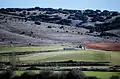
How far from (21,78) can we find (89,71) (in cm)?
1264

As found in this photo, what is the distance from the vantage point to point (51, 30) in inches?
6329

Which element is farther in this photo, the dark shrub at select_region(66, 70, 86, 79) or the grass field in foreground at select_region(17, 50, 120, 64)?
the grass field in foreground at select_region(17, 50, 120, 64)

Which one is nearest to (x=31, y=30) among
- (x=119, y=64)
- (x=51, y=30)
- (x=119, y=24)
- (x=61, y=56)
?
(x=51, y=30)

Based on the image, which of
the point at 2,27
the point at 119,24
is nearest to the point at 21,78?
the point at 2,27

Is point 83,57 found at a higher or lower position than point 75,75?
higher

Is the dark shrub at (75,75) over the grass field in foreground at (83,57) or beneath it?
beneath

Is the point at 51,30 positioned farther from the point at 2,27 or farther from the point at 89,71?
the point at 89,71

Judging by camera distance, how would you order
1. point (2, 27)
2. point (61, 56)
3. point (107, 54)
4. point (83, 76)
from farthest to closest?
1. point (2, 27)
2. point (61, 56)
3. point (107, 54)
4. point (83, 76)

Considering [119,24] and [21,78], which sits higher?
[119,24]

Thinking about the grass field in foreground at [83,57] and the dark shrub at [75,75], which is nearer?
the dark shrub at [75,75]

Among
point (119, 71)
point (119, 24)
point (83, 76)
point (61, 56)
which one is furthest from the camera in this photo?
point (119, 24)

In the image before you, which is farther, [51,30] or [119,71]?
[51,30]

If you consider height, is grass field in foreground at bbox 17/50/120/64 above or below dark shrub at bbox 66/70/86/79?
above

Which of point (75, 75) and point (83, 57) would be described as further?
point (83, 57)
